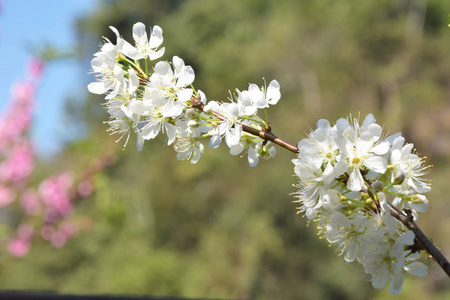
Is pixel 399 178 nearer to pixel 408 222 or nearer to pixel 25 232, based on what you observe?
pixel 408 222

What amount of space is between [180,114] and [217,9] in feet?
40.6

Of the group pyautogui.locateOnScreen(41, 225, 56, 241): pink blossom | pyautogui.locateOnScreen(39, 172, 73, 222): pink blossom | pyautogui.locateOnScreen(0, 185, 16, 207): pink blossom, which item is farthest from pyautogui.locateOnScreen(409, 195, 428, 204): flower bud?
pyautogui.locateOnScreen(41, 225, 56, 241): pink blossom

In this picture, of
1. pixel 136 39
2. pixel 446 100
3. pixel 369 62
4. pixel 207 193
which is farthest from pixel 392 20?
pixel 136 39

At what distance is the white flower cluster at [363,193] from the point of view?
64 cm

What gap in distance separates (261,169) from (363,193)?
7.90 metres

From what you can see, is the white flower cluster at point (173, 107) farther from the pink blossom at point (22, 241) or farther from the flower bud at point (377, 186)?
the pink blossom at point (22, 241)

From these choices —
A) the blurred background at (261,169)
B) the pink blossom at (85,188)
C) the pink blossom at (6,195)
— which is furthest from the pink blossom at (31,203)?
the blurred background at (261,169)

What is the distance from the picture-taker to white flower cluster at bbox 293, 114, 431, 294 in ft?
2.11

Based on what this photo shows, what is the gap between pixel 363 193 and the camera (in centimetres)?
66

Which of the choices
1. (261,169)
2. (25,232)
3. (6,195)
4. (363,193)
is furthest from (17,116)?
(261,169)

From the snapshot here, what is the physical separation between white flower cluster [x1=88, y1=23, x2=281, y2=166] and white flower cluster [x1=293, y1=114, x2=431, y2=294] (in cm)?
10

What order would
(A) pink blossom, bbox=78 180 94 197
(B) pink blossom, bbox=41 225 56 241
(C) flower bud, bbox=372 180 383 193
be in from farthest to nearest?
1. (B) pink blossom, bbox=41 225 56 241
2. (A) pink blossom, bbox=78 180 94 197
3. (C) flower bud, bbox=372 180 383 193

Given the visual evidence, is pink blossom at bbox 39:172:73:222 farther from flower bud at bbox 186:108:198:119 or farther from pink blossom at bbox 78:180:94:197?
flower bud at bbox 186:108:198:119

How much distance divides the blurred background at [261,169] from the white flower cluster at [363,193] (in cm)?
562
